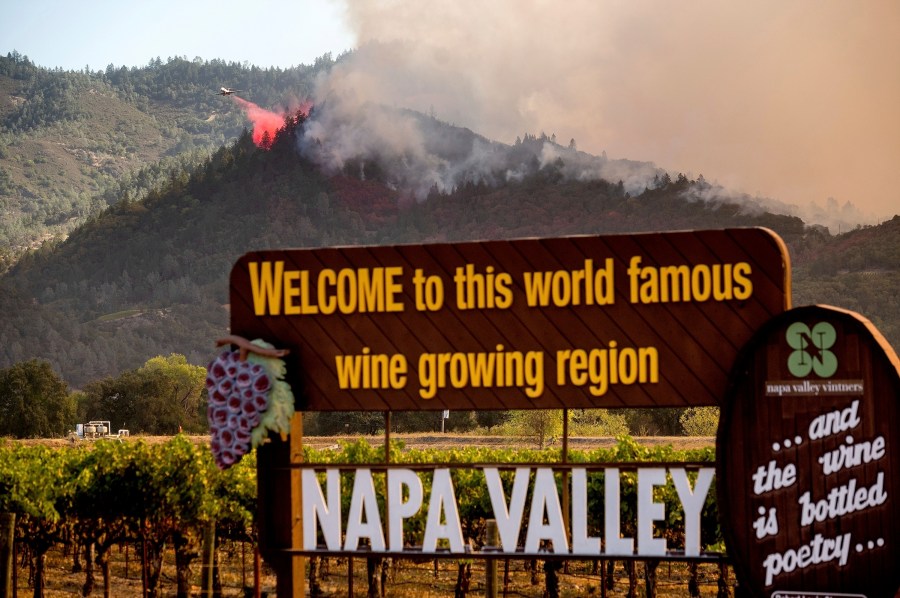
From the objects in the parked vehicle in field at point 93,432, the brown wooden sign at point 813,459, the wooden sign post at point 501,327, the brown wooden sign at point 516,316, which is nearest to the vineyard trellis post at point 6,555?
the wooden sign post at point 501,327

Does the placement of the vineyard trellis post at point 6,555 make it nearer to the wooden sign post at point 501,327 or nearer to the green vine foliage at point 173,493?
the green vine foliage at point 173,493

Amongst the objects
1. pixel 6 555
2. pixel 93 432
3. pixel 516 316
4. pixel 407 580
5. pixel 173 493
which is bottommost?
pixel 407 580

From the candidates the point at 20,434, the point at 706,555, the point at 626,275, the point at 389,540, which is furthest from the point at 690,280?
the point at 20,434

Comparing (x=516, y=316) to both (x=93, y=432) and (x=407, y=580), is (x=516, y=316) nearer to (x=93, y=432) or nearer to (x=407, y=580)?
(x=407, y=580)

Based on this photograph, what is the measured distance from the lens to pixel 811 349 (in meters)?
17.2

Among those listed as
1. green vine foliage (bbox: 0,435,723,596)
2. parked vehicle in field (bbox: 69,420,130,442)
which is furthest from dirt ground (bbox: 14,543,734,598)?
parked vehicle in field (bbox: 69,420,130,442)

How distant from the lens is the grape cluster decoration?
61.3ft

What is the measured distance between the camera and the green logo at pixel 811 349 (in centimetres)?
1706

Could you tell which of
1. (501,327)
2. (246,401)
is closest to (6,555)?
(246,401)

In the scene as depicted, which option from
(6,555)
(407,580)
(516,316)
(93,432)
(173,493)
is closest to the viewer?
(516,316)

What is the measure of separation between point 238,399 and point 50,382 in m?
119

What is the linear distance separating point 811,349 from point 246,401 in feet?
25.9

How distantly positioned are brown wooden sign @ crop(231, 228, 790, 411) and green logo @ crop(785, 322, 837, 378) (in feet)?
1.99

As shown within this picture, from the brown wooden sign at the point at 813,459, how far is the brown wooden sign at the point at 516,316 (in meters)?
0.68
